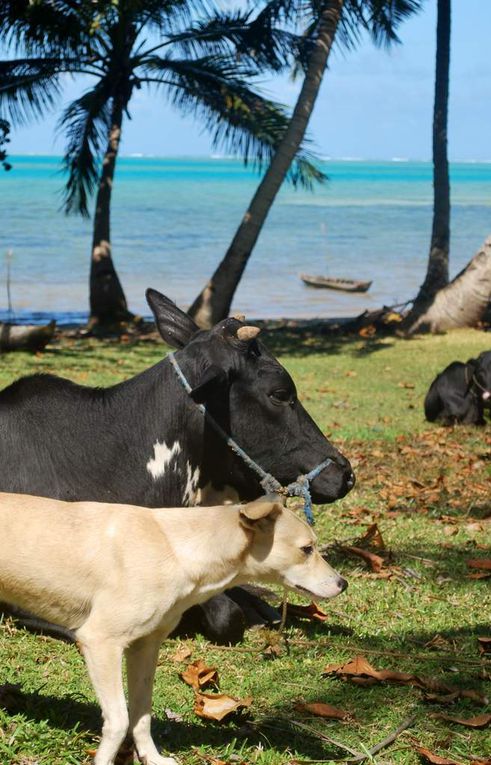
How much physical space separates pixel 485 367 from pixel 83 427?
823 cm

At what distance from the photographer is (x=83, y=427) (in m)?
4.93

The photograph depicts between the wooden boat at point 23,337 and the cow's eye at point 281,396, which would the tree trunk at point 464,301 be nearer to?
the wooden boat at point 23,337

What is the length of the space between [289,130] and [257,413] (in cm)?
1238

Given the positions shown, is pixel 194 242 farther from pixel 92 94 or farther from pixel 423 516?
pixel 423 516

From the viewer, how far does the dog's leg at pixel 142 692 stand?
3.70m

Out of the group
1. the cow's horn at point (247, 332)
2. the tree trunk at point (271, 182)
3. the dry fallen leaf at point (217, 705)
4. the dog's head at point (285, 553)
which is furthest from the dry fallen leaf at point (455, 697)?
the tree trunk at point (271, 182)

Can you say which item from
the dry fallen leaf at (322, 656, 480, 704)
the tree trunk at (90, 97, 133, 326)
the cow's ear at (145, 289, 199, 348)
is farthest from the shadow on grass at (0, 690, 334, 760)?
the tree trunk at (90, 97, 133, 326)

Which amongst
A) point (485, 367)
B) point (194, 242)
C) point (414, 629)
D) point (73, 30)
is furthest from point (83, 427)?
point (194, 242)

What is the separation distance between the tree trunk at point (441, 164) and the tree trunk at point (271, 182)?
9.45 ft

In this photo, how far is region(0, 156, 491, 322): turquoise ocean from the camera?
27.5 meters

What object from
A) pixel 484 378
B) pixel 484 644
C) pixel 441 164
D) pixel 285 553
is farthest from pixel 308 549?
pixel 441 164

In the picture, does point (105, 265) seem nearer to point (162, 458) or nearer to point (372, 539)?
point (372, 539)

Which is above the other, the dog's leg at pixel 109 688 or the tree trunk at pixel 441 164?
the tree trunk at pixel 441 164

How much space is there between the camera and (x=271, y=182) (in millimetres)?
16641
